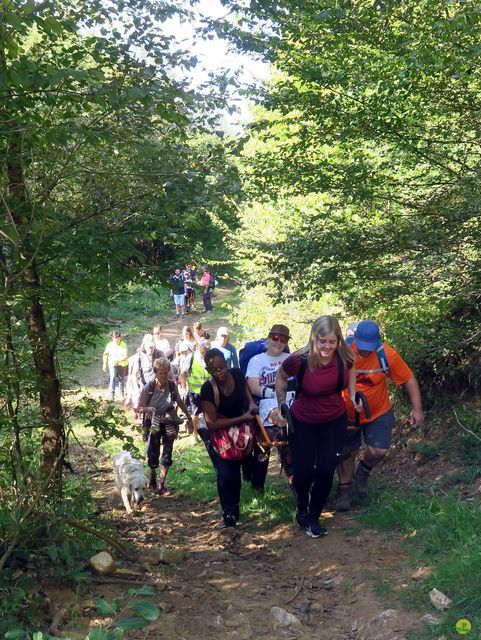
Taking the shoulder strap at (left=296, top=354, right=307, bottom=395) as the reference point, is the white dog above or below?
below

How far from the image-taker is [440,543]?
5.54 metres

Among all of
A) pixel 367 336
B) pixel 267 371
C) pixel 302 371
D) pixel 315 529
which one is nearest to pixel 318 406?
pixel 302 371

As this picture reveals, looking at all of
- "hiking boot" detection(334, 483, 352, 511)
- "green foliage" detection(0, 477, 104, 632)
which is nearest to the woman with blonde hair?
"hiking boot" detection(334, 483, 352, 511)

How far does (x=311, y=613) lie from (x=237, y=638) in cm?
62

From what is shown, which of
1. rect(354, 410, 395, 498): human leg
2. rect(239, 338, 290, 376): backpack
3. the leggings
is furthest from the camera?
rect(239, 338, 290, 376): backpack

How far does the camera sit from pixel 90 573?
16.9ft

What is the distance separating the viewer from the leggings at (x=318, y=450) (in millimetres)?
6121

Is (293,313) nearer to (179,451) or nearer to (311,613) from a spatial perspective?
(179,451)

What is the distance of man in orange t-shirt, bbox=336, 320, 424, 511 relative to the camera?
648 centimetres

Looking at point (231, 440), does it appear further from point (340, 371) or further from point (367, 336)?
point (367, 336)

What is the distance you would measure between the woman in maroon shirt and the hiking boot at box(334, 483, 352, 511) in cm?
58

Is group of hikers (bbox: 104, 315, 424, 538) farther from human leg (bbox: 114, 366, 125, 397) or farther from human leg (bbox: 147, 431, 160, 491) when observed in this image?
human leg (bbox: 114, 366, 125, 397)

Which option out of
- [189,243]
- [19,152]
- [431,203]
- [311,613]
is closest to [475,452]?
[431,203]

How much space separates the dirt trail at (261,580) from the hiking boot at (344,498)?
115 millimetres
